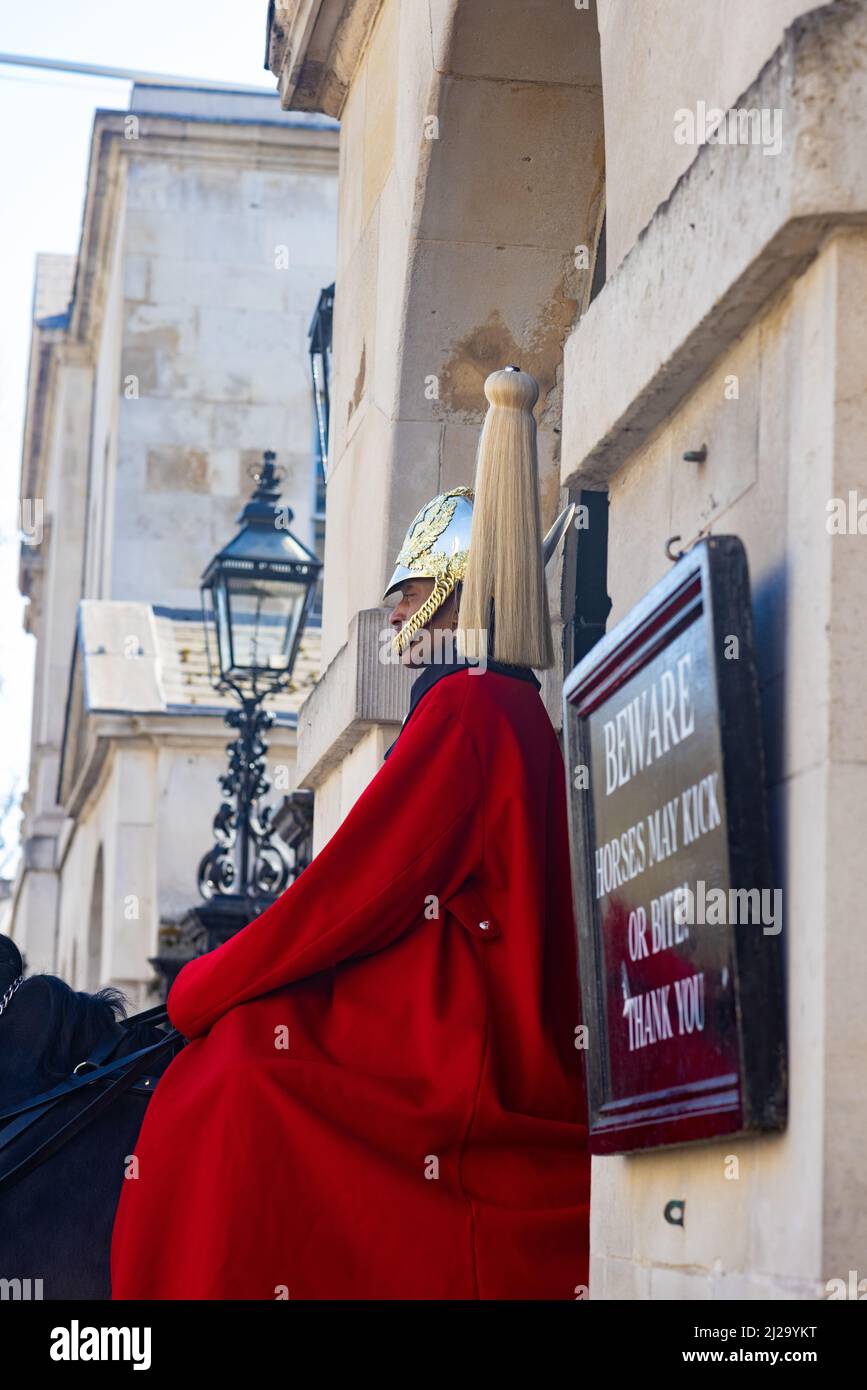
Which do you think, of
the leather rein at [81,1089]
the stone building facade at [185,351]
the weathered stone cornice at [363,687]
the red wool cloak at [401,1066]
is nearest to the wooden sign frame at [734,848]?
the red wool cloak at [401,1066]

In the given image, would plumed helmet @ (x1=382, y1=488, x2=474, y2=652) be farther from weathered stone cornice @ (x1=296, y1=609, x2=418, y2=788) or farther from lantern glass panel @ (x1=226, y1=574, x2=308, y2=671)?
lantern glass panel @ (x1=226, y1=574, x2=308, y2=671)

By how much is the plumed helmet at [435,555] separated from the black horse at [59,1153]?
120 centimetres

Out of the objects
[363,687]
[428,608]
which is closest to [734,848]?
[428,608]

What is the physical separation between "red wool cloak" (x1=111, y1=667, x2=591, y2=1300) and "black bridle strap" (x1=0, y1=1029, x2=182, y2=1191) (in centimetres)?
16

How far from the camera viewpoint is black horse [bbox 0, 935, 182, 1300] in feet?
16.5

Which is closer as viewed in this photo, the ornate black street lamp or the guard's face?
the guard's face

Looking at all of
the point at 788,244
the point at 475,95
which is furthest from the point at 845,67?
the point at 475,95

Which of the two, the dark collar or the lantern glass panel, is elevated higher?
the lantern glass panel

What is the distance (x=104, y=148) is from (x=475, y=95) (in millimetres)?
15562

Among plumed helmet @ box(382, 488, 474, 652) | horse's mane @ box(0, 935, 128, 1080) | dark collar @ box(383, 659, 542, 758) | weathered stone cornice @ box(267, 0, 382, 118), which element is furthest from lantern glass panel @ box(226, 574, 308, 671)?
horse's mane @ box(0, 935, 128, 1080)

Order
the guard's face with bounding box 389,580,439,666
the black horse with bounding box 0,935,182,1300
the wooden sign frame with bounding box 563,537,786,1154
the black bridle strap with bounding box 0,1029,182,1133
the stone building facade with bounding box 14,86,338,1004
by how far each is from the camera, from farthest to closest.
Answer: the stone building facade with bounding box 14,86,338,1004 → the guard's face with bounding box 389,580,439,666 → the black bridle strap with bounding box 0,1029,182,1133 → the black horse with bounding box 0,935,182,1300 → the wooden sign frame with bounding box 563,537,786,1154

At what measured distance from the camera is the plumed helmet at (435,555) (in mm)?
5609

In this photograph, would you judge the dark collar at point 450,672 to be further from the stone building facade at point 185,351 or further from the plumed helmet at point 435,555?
the stone building facade at point 185,351

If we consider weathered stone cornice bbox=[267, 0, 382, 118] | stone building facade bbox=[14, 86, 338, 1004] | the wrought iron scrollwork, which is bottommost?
the wrought iron scrollwork
